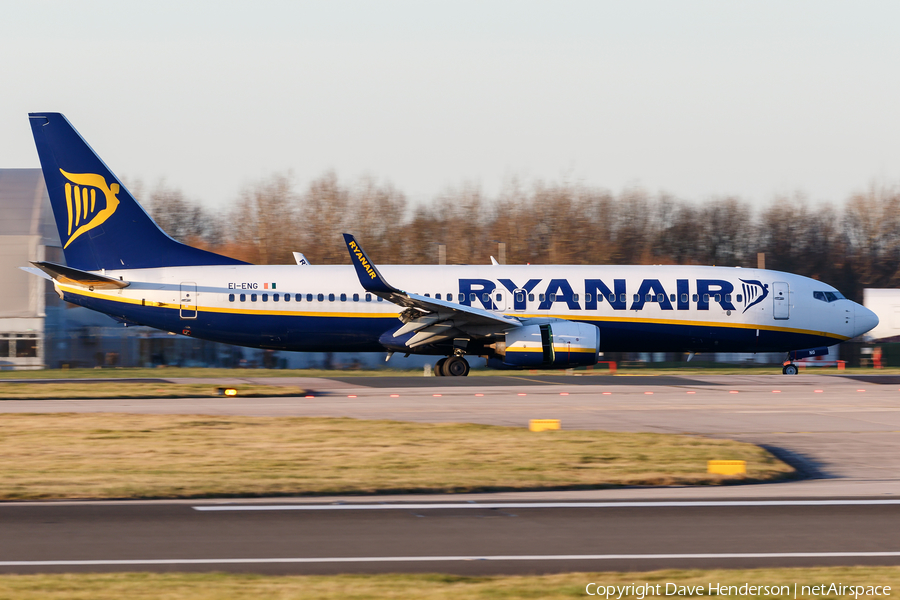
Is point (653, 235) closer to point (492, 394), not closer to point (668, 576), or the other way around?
point (492, 394)

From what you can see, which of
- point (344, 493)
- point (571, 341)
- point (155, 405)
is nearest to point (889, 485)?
point (344, 493)

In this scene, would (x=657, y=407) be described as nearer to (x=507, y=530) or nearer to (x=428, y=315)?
(x=428, y=315)

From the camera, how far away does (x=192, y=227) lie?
8212cm

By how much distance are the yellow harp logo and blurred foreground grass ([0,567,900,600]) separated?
26.8m

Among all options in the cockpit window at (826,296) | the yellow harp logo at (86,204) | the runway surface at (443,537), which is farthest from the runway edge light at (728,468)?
the yellow harp logo at (86,204)

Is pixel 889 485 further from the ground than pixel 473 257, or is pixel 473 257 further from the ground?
pixel 473 257

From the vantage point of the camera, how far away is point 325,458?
14250 millimetres

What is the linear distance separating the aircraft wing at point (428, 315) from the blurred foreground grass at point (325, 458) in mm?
11228

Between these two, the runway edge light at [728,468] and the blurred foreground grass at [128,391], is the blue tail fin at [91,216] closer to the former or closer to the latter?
the blurred foreground grass at [128,391]

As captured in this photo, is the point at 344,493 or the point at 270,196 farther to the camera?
the point at 270,196

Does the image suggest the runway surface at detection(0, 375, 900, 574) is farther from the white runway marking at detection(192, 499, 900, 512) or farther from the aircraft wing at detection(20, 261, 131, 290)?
the aircraft wing at detection(20, 261, 131, 290)

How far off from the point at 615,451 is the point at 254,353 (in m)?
31.0

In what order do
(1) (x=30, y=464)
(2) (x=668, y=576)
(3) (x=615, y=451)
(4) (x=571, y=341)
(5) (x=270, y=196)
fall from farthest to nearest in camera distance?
(5) (x=270, y=196) → (4) (x=571, y=341) → (3) (x=615, y=451) → (1) (x=30, y=464) → (2) (x=668, y=576)

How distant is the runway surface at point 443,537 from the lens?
8.28 meters
